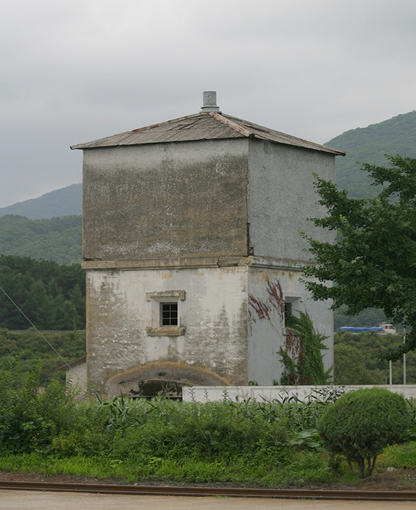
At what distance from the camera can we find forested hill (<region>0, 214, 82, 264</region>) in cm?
12950

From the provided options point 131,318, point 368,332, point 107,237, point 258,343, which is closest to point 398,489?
point 258,343

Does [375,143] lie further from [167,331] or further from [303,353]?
[167,331]

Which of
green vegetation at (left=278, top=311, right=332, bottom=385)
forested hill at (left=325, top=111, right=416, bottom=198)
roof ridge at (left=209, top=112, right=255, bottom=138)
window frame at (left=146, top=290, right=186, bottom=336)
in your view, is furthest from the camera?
forested hill at (left=325, top=111, right=416, bottom=198)

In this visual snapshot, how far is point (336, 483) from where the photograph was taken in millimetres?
13352

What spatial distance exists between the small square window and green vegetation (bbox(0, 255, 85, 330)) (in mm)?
50324

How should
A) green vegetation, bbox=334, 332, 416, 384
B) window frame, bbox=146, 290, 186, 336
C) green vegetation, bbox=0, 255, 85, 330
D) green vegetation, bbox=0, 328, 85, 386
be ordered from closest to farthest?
window frame, bbox=146, 290, 186, 336 → green vegetation, bbox=334, 332, 416, 384 → green vegetation, bbox=0, 328, 85, 386 → green vegetation, bbox=0, 255, 85, 330

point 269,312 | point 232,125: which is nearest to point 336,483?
point 269,312

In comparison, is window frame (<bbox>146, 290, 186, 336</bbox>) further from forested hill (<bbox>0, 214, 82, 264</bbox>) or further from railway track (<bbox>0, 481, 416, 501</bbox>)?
forested hill (<bbox>0, 214, 82, 264</bbox>)

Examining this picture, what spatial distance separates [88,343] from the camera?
26.4 metres

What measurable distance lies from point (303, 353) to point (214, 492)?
13715 millimetres

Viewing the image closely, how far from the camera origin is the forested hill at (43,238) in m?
130

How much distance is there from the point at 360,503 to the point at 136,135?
58.3 feet

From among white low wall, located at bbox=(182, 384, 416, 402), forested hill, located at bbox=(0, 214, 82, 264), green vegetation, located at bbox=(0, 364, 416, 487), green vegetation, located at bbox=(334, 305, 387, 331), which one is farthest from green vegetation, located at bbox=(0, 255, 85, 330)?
green vegetation, located at bbox=(0, 364, 416, 487)

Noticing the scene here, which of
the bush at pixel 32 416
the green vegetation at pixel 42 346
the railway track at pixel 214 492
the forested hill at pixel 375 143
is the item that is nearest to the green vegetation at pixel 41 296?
the green vegetation at pixel 42 346
